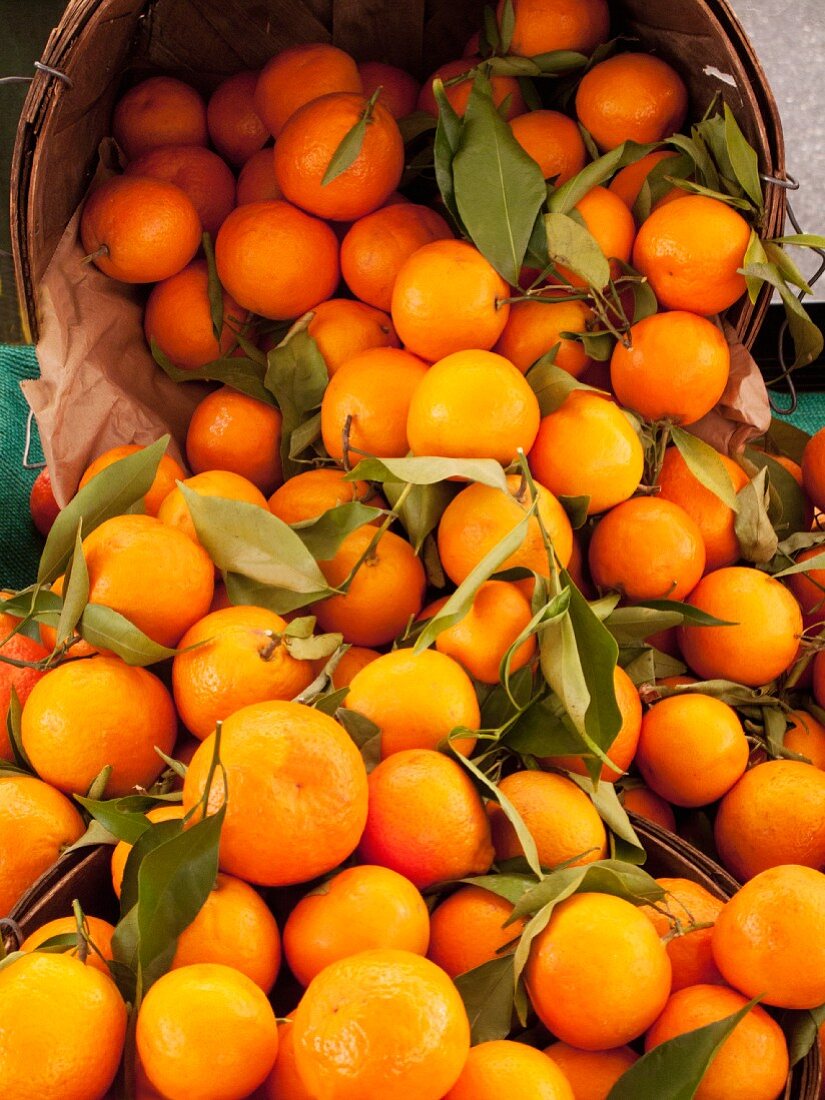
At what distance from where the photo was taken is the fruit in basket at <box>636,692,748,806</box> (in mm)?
856

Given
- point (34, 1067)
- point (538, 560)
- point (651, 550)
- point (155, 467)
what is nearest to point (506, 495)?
point (538, 560)

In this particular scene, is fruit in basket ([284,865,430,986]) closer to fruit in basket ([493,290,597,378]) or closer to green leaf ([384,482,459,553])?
green leaf ([384,482,459,553])

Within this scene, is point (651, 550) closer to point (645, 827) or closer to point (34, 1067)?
point (645, 827)

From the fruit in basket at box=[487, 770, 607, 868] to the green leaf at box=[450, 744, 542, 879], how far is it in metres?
0.01

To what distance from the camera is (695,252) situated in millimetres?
955

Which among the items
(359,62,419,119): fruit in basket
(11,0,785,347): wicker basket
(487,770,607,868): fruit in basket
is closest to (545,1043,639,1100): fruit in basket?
(487,770,607,868): fruit in basket

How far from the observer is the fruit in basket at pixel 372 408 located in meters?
0.89

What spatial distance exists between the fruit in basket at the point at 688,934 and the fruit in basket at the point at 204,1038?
25cm

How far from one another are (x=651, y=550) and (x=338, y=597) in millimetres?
266

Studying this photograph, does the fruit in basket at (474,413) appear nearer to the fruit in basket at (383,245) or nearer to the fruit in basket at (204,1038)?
the fruit in basket at (383,245)

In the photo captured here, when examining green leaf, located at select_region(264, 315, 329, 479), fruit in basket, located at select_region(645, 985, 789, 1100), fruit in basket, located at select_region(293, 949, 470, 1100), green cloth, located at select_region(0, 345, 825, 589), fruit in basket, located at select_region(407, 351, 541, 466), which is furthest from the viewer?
green cloth, located at select_region(0, 345, 825, 589)

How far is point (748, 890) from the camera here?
2.08 ft

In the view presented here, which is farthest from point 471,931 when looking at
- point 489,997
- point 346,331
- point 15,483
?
point 15,483

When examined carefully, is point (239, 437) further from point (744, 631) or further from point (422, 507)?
point (744, 631)
